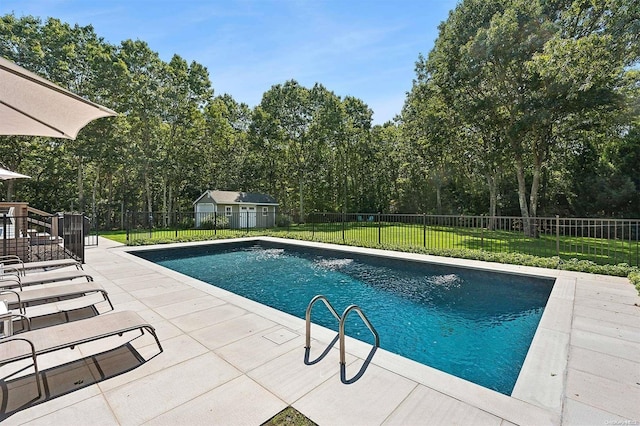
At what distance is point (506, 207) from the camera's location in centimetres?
2347

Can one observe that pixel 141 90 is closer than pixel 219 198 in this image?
Yes

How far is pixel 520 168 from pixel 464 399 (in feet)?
54.3

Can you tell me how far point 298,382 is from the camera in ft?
8.46

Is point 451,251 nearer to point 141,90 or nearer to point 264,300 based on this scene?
point 264,300

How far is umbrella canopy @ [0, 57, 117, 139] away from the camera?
2531mm

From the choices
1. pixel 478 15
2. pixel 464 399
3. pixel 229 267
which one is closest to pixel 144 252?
pixel 229 267

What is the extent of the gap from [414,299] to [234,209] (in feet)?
58.6

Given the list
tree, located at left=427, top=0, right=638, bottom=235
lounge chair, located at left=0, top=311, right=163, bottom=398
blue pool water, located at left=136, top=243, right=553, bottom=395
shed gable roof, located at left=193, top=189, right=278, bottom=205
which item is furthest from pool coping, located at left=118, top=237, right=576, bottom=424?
shed gable roof, located at left=193, top=189, right=278, bottom=205

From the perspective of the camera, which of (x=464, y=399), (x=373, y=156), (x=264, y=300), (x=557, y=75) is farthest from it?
(x=373, y=156)

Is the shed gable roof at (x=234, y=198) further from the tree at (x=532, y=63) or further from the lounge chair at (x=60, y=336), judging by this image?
the lounge chair at (x=60, y=336)

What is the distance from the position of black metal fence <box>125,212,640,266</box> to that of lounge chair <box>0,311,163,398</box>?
876 centimetres

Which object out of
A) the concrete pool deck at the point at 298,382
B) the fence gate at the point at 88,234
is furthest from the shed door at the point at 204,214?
the concrete pool deck at the point at 298,382

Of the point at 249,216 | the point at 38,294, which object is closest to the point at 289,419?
the point at 38,294

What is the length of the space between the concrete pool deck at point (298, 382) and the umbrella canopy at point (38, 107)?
2.40 meters
